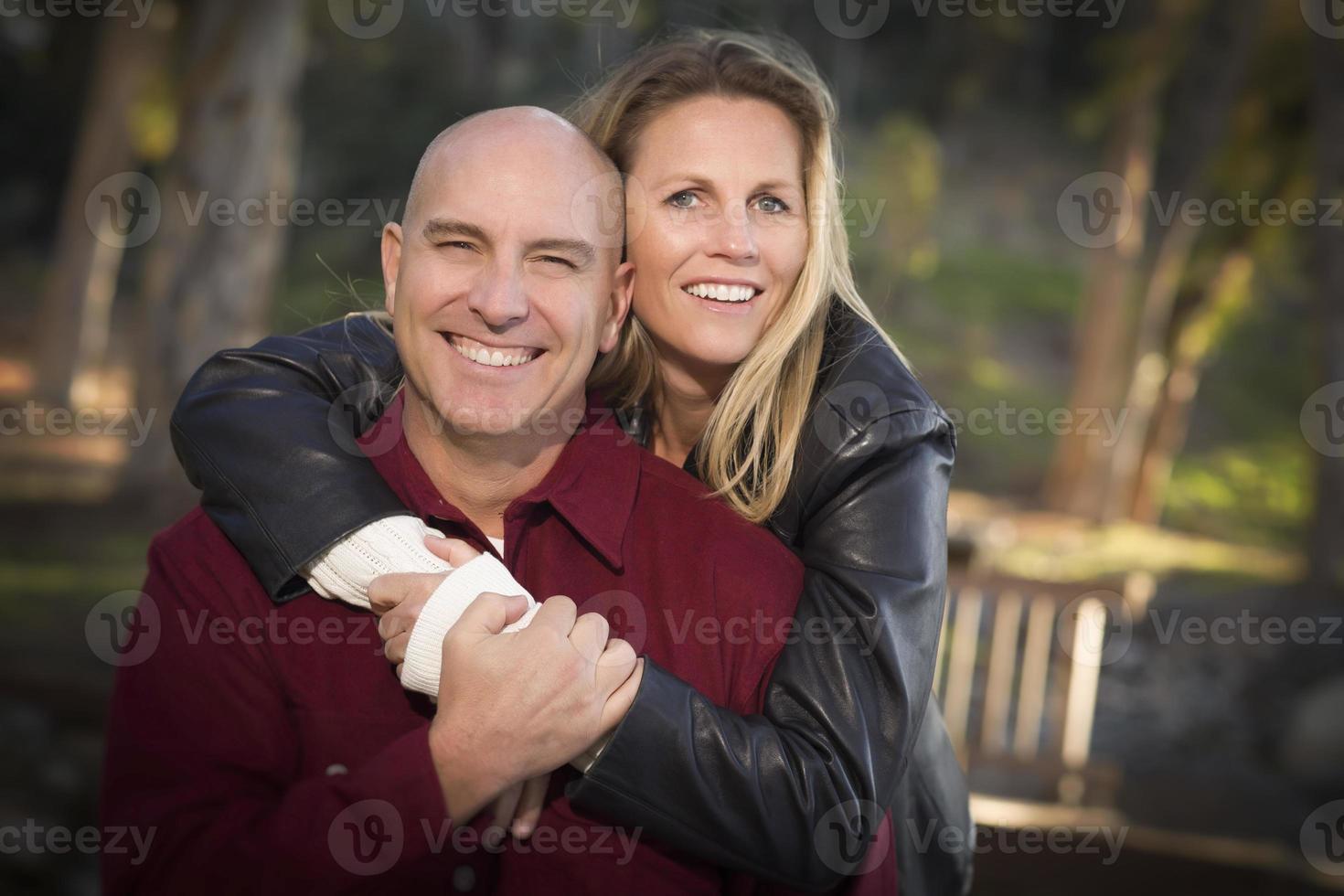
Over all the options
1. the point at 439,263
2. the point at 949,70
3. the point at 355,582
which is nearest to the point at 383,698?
the point at 355,582

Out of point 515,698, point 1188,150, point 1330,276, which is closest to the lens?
point 515,698

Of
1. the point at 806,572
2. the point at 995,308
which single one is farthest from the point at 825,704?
the point at 995,308

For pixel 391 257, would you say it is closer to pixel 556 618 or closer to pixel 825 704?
pixel 556 618

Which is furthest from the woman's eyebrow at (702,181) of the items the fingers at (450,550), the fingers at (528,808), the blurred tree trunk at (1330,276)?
the blurred tree trunk at (1330,276)

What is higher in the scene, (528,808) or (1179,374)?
(528,808)

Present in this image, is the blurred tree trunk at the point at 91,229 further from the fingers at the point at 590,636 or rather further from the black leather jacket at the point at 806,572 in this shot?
the fingers at the point at 590,636

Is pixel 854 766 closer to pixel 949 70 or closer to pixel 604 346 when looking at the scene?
pixel 604 346

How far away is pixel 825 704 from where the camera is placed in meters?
2.01

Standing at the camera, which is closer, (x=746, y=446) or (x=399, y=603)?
(x=399, y=603)

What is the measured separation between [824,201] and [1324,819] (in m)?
5.60

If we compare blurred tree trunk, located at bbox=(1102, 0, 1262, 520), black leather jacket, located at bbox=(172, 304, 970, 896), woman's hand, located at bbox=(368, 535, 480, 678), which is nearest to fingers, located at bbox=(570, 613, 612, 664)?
black leather jacket, located at bbox=(172, 304, 970, 896)

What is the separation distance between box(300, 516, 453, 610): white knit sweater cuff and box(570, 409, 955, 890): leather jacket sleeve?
1.33ft

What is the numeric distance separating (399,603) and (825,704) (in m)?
0.69

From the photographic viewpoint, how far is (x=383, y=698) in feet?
6.63
